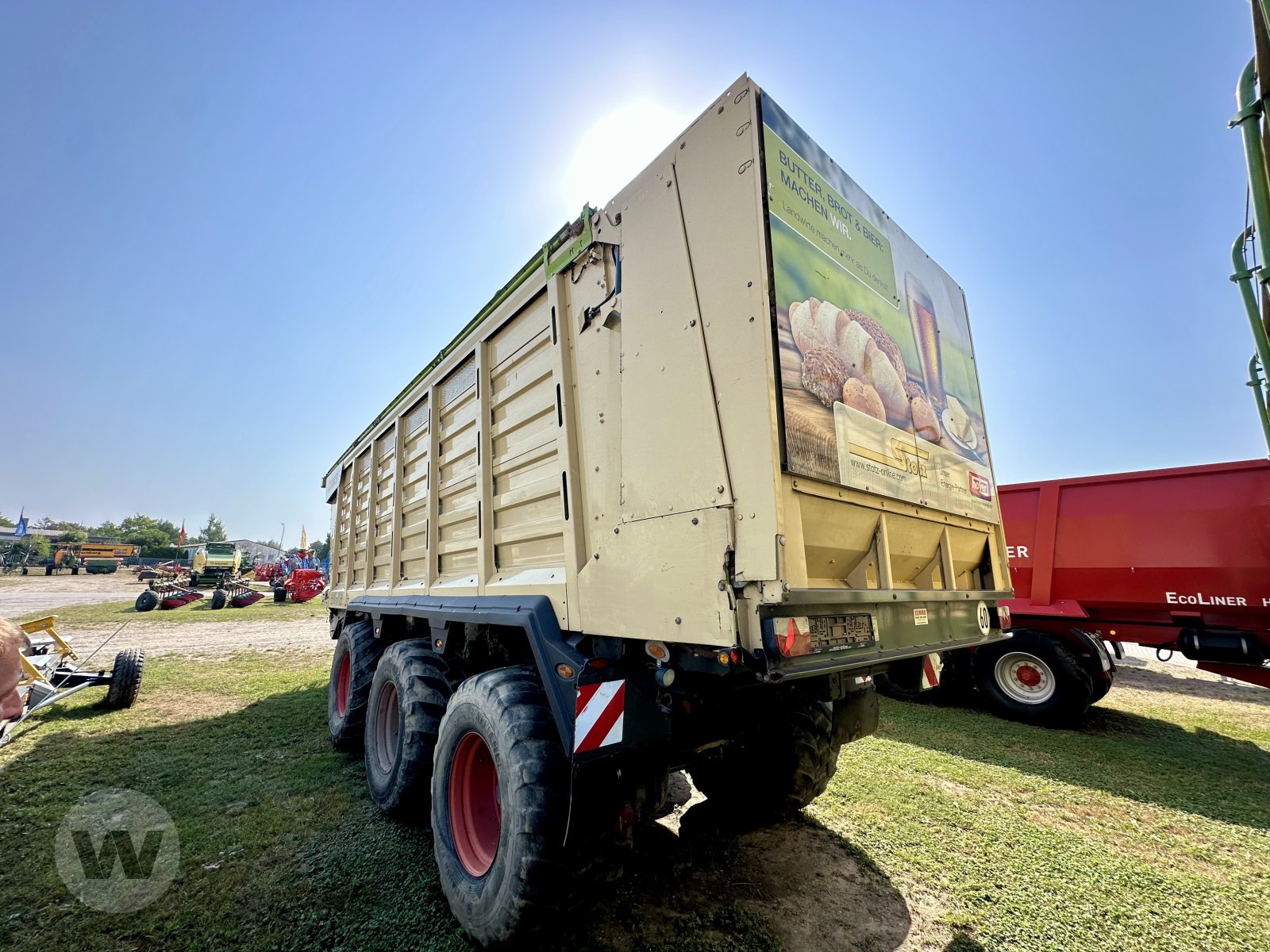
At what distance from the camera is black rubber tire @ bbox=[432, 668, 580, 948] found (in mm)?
2012

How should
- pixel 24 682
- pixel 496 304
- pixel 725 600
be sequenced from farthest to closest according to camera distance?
pixel 24 682 < pixel 496 304 < pixel 725 600

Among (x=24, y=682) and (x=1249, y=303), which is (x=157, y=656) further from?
(x=1249, y=303)

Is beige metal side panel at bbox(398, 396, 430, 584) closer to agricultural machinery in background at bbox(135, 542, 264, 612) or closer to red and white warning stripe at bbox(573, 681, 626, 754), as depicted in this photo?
red and white warning stripe at bbox(573, 681, 626, 754)

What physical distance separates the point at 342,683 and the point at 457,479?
2972mm

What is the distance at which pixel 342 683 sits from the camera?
5156 millimetres

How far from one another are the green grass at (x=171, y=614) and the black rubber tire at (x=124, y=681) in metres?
9.28

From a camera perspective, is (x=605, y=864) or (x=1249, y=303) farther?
(x=1249, y=303)

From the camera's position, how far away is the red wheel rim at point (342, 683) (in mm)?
4965

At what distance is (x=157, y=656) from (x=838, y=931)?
1138cm

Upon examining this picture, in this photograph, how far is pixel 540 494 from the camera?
8.83ft

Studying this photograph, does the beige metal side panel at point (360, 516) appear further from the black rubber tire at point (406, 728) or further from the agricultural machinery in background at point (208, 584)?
the agricultural machinery in background at point (208, 584)

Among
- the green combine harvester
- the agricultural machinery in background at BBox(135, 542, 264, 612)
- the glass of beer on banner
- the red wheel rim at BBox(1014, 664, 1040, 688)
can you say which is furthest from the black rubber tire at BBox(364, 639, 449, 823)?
the green combine harvester

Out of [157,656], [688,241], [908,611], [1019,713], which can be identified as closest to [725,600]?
[908,611]

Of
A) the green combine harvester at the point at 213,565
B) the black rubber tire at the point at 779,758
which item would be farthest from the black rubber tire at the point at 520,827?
the green combine harvester at the point at 213,565
